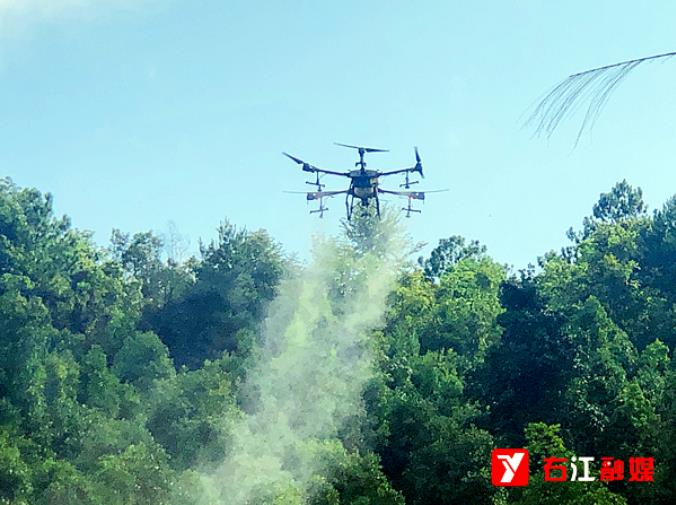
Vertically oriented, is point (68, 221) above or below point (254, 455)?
above

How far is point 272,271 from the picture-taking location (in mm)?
32469

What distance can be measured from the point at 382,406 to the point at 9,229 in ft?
60.4

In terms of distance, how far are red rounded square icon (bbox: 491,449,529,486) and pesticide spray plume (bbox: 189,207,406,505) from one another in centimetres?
329

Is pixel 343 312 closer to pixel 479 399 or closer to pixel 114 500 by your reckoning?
pixel 479 399

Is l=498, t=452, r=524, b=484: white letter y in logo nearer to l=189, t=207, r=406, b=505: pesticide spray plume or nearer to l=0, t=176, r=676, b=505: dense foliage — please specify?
l=0, t=176, r=676, b=505: dense foliage

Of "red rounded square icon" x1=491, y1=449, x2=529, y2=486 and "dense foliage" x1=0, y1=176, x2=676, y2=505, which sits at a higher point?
"dense foliage" x1=0, y1=176, x2=676, y2=505

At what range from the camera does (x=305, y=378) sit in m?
22.2

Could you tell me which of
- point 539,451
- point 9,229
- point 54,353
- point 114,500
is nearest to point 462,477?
point 539,451

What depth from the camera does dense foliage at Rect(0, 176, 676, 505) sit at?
18.1m

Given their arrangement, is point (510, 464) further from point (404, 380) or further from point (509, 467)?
point (404, 380)

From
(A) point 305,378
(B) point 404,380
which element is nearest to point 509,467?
(B) point 404,380

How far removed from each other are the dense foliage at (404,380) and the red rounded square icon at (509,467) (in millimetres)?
188

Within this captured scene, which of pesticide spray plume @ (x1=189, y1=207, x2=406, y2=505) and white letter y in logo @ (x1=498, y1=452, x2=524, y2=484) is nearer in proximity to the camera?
white letter y in logo @ (x1=498, y1=452, x2=524, y2=484)

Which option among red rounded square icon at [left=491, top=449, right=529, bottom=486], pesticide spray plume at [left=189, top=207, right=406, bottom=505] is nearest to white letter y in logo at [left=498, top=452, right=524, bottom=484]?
red rounded square icon at [left=491, top=449, right=529, bottom=486]
